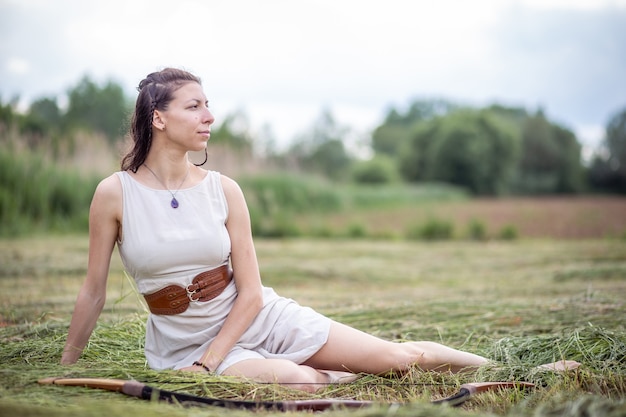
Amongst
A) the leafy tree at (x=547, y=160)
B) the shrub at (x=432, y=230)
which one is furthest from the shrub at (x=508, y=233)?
the leafy tree at (x=547, y=160)

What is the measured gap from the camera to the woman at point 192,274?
2.68m

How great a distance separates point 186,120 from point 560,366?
75.6 inches

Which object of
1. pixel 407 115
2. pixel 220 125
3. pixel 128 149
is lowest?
Answer: pixel 128 149

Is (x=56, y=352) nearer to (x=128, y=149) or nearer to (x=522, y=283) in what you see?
(x=128, y=149)

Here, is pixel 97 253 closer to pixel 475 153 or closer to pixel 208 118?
pixel 208 118

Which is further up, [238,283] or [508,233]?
[238,283]

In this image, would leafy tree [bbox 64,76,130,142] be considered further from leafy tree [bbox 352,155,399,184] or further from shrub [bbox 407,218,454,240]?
shrub [bbox 407,218,454,240]

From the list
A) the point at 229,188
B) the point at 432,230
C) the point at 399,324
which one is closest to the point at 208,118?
the point at 229,188

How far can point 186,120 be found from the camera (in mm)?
2758

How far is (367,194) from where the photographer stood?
2284 cm

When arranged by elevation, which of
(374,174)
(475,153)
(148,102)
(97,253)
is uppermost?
(475,153)

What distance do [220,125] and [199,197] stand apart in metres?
23.4

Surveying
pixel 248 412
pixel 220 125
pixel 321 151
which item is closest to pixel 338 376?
pixel 248 412

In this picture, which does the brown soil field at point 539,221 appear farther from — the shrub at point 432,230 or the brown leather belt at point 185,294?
the brown leather belt at point 185,294
